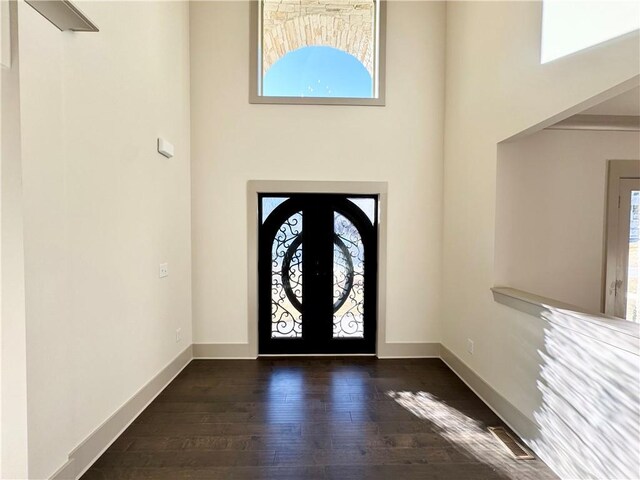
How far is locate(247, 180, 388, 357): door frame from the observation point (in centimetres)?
356

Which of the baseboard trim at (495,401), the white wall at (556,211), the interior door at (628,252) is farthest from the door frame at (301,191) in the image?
the interior door at (628,252)

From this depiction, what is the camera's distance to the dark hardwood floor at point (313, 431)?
191cm

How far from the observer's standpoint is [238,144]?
11.7 feet

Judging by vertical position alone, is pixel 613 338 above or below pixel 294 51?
below

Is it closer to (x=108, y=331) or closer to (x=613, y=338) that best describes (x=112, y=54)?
(x=108, y=331)

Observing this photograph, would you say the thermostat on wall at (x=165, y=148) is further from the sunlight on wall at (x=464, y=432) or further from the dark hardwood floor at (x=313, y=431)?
the sunlight on wall at (x=464, y=432)

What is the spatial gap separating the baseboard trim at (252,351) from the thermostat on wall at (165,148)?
7.08ft

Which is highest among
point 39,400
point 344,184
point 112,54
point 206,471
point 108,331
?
point 112,54

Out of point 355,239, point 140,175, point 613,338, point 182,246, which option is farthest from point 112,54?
point 613,338

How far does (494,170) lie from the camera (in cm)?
261

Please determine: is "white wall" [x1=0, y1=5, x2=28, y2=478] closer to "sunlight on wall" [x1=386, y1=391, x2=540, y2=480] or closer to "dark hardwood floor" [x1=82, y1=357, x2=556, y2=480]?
"dark hardwood floor" [x1=82, y1=357, x2=556, y2=480]

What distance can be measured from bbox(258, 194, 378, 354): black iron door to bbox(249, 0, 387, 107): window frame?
108 centimetres

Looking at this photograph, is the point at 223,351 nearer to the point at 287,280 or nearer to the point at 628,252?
the point at 287,280

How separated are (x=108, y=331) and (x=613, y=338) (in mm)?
3003
